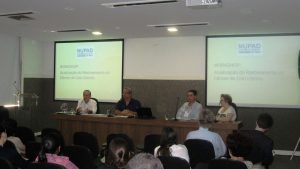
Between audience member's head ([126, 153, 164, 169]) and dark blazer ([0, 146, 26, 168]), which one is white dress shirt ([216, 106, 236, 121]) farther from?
audience member's head ([126, 153, 164, 169])

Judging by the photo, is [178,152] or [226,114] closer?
[178,152]

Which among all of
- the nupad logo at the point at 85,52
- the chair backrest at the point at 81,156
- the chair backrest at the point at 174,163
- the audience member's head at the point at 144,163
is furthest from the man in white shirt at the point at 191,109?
the audience member's head at the point at 144,163

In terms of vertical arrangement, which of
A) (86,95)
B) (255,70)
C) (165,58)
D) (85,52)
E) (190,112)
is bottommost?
(190,112)

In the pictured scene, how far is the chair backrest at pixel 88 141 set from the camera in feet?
18.2

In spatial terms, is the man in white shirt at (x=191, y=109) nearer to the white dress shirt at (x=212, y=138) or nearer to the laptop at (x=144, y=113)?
the laptop at (x=144, y=113)

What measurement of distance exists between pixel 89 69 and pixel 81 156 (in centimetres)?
630

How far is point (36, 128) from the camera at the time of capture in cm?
1047

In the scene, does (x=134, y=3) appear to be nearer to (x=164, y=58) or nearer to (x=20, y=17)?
(x=20, y=17)

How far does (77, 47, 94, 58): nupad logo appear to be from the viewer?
396 inches

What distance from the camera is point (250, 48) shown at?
8.51 m

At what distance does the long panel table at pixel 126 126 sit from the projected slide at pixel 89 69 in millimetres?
2282

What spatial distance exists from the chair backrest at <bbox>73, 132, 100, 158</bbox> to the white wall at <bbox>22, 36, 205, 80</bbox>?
160 inches

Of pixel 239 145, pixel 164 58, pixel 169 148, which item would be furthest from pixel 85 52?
pixel 239 145

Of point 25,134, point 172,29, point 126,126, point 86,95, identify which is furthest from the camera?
point 86,95
